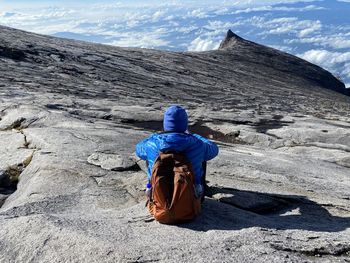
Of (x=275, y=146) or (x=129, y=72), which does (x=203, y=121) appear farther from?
(x=129, y=72)

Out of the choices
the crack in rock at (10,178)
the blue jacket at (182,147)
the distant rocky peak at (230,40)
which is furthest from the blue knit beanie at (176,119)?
the distant rocky peak at (230,40)

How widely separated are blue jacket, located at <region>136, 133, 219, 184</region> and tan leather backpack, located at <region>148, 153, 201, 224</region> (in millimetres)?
228

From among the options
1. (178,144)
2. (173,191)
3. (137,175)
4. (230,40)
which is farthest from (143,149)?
(230,40)

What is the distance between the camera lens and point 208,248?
27.9 feet

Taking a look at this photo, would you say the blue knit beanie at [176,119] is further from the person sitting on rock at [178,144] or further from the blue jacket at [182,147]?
the blue jacket at [182,147]

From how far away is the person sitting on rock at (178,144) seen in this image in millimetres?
10227

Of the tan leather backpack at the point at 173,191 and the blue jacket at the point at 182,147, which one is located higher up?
the blue jacket at the point at 182,147

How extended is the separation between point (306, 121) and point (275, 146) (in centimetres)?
660

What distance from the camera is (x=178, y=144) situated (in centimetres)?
1020

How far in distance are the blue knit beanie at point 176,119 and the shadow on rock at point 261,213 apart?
1.97 metres

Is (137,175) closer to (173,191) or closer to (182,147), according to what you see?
(182,147)

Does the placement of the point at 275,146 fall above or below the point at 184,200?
below

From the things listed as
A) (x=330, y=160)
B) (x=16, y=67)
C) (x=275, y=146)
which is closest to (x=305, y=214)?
(x=330, y=160)

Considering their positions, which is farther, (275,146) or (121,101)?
(121,101)
